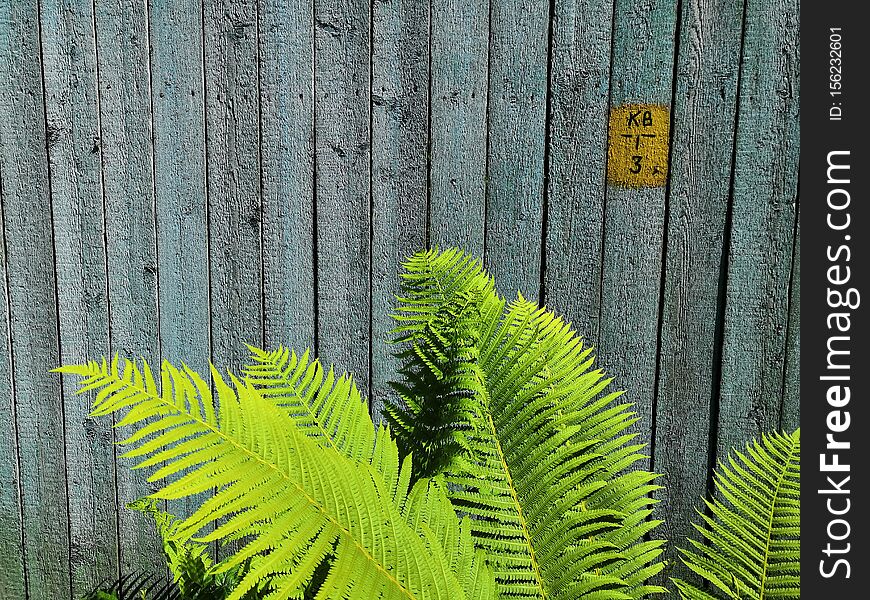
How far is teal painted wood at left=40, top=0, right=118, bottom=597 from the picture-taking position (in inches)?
99.9

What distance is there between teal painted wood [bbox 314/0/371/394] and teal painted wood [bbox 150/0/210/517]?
0.38 m

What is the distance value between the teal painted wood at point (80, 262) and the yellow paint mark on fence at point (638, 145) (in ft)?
5.45

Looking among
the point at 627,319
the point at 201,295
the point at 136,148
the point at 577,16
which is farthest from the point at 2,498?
the point at 577,16

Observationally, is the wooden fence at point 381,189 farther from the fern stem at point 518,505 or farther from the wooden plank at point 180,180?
the fern stem at point 518,505

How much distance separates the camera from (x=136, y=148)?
2.57 metres

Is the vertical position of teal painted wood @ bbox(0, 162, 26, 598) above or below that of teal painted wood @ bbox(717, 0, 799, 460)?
below

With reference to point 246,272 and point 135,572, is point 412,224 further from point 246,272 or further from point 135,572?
point 135,572

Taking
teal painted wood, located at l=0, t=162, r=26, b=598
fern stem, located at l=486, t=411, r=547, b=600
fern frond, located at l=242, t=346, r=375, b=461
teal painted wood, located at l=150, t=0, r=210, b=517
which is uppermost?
teal painted wood, located at l=150, t=0, r=210, b=517

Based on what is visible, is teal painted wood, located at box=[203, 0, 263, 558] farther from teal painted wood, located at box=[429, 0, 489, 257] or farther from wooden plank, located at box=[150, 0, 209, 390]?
teal painted wood, located at box=[429, 0, 489, 257]

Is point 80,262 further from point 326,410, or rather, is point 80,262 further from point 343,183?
point 326,410

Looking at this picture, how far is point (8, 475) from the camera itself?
274 centimetres

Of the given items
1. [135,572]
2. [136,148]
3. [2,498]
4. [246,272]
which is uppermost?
[136,148]

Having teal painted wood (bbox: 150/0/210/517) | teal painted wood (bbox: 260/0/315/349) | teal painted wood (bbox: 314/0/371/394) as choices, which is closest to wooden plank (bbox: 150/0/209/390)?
teal painted wood (bbox: 150/0/210/517)

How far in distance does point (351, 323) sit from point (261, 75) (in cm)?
84
